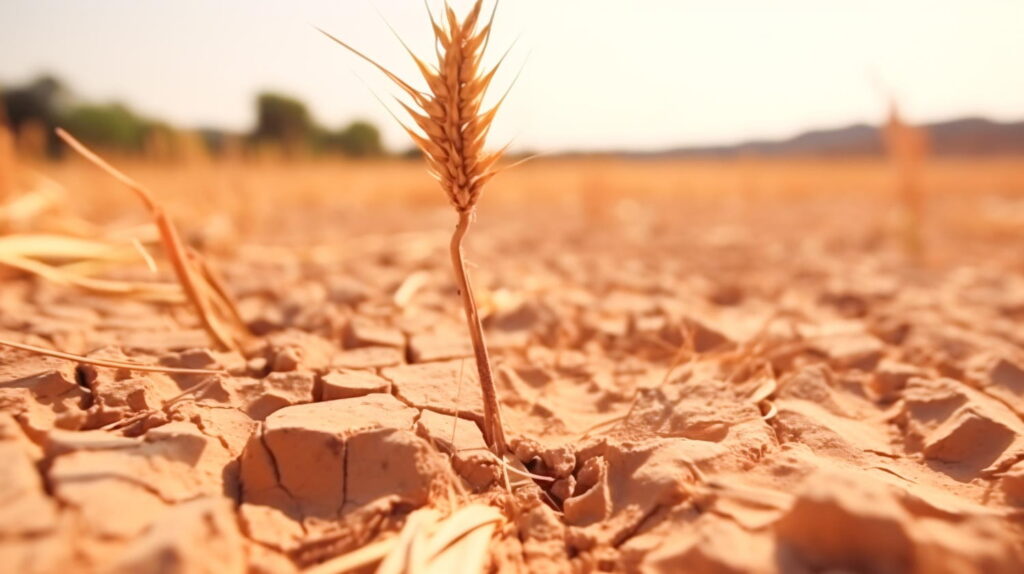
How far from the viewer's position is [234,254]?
127 inches

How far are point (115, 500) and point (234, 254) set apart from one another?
2.64 meters

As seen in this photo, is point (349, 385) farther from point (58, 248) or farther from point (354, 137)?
point (354, 137)

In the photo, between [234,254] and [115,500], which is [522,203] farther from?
[115,500]

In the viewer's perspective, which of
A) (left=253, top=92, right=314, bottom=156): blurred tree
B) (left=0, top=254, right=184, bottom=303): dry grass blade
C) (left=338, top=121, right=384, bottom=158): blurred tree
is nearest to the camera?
(left=0, top=254, right=184, bottom=303): dry grass blade

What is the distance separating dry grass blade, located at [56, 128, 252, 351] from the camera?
1315mm

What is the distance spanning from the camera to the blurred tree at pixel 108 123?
30200 mm

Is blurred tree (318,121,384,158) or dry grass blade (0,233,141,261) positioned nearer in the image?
dry grass blade (0,233,141,261)

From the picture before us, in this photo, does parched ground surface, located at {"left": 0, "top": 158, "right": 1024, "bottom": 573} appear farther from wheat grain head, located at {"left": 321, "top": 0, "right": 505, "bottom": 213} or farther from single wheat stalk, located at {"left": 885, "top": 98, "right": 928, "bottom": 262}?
single wheat stalk, located at {"left": 885, "top": 98, "right": 928, "bottom": 262}

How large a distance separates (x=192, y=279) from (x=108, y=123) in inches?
1444

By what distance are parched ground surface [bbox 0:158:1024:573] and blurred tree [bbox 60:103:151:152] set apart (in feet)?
109

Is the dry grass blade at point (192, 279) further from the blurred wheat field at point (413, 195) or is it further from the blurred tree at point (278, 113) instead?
the blurred tree at point (278, 113)

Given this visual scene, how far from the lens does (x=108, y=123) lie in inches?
1252

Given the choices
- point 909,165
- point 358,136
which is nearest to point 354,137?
point 358,136

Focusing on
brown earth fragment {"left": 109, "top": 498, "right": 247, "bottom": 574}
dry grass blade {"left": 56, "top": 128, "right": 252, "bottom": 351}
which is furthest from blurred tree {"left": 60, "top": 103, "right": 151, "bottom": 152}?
brown earth fragment {"left": 109, "top": 498, "right": 247, "bottom": 574}
